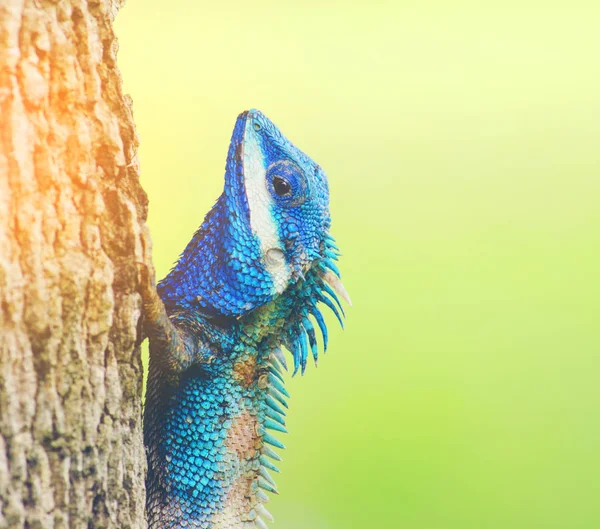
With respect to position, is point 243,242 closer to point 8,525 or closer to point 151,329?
point 151,329

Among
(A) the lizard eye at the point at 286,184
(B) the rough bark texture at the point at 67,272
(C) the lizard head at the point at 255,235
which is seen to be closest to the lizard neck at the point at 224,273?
(C) the lizard head at the point at 255,235

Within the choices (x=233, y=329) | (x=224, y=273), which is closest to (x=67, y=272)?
(x=224, y=273)

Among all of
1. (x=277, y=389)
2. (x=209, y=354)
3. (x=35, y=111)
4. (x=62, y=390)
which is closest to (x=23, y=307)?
(x=62, y=390)

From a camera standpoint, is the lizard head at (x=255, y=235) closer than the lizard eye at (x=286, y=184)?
Yes

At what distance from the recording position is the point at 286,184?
9.77 feet

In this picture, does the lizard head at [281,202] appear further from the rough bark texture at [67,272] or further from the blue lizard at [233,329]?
the rough bark texture at [67,272]

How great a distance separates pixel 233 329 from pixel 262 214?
1.67 feet

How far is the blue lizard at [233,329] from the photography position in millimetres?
2820

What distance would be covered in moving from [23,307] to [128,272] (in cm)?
42

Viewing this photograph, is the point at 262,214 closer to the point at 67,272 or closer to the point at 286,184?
the point at 286,184

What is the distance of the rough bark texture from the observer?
188 cm

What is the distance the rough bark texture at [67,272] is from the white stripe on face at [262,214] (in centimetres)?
67

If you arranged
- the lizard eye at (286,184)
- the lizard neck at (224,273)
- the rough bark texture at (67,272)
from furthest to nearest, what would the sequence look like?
the lizard eye at (286,184) → the lizard neck at (224,273) → the rough bark texture at (67,272)

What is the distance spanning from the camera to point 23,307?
1.89m
